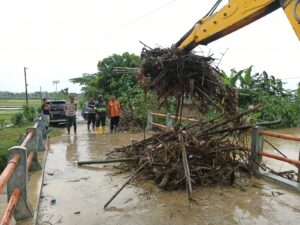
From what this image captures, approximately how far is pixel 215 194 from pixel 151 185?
1241mm

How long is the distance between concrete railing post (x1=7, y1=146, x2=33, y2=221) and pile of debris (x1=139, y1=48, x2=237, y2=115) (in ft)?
8.72

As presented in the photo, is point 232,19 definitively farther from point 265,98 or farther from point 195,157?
point 265,98

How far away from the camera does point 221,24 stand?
4828 mm

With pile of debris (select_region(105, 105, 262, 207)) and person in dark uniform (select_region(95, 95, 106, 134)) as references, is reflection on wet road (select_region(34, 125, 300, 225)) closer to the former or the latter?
pile of debris (select_region(105, 105, 262, 207))

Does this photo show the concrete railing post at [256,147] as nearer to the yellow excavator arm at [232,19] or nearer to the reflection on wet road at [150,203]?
the reflection on wet road at [150,203]

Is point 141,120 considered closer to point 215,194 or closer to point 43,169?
point 43,169

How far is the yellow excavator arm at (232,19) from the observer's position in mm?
3603

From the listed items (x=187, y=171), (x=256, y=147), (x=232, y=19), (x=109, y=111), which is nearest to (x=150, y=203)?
(x=187, y=171)

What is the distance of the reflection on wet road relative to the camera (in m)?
4.68

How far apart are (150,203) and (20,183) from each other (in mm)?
2044

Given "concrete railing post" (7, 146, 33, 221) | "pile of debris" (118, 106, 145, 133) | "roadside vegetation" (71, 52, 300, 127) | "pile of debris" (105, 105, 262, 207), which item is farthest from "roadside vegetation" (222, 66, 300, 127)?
"concrete railing post" (7, 146, 33, 221)

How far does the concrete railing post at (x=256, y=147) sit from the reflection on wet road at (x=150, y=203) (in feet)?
1.38

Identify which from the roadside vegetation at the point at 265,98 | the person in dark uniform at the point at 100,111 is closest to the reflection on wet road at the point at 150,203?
the person in dark uniform at the point at 100,111

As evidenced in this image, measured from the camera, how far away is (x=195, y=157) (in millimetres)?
6488
